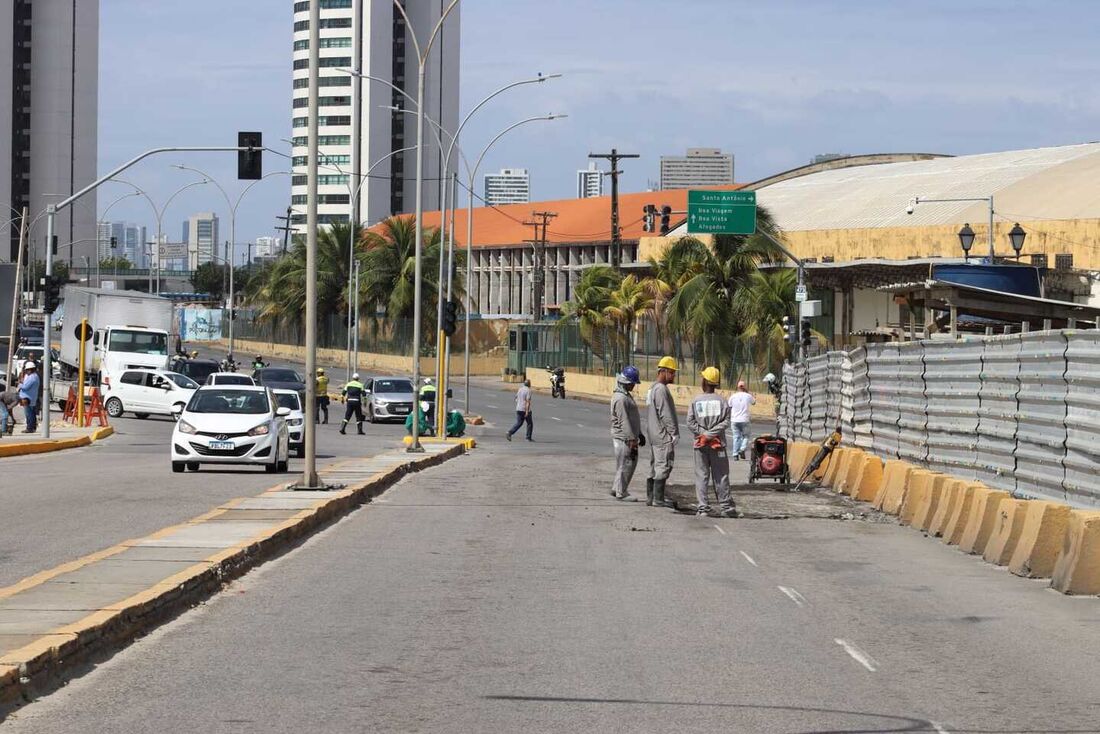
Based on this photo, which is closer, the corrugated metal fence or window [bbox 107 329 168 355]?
the corrugated metal fence

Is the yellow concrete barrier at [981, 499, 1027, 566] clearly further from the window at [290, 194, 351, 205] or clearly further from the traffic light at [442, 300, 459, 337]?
the window at [290, 194, 351, 205]

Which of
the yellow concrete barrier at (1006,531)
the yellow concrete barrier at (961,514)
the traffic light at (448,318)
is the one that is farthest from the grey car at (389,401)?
the yellow concrete barrier at (1006,531)

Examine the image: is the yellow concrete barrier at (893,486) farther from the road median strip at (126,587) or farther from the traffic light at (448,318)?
the traffic light at (448,318)

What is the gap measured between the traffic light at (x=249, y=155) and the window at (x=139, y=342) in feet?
61.5

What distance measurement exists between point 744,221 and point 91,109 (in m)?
115

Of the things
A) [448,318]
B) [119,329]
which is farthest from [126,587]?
[119,329]

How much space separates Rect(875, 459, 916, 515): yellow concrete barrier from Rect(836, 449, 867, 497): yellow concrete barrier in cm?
167

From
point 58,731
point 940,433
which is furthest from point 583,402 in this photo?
point 58,731

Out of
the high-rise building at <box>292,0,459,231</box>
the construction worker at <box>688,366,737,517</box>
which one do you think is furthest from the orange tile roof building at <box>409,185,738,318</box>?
the construction worker at <box>688,366,737,517</box>

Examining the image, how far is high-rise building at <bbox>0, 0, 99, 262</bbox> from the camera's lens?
15175 cm

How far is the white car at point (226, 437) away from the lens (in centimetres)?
2664

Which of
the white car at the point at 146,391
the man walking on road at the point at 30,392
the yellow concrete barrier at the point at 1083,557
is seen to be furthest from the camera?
the white car at the point at 146,391

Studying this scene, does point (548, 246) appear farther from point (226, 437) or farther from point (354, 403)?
point (226, 437)

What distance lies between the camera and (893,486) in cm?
2030
